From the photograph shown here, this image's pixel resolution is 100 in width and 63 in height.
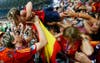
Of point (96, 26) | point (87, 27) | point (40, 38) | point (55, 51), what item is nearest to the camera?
point (40, 38)

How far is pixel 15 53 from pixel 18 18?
15.4 inches

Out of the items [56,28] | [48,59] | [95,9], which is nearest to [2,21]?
[95,9]

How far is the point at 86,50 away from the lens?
2.09 m

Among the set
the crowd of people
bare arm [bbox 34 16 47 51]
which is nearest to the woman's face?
the crowd of people

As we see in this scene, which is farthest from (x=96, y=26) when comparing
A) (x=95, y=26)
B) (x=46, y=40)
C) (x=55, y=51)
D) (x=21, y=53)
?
(x=21, y=53)

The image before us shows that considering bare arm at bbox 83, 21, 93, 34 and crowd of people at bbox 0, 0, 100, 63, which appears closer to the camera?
crowd of people at bbox 0, 0, 100, 63

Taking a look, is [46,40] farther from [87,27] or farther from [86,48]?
[87,27]

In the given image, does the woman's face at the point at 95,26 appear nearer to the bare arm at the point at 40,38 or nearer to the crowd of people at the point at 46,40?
the crowd of people at the point at 46,40

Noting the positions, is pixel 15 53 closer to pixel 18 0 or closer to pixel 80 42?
pixel 80 42

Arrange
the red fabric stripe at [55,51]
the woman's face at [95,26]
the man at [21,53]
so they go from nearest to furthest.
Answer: the man at [21,53]
the red fabric stripe at [55,51]
the woman's face at [95,26]

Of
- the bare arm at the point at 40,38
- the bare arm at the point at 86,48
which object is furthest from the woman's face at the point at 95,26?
A: the bare arm at the point at 40,38

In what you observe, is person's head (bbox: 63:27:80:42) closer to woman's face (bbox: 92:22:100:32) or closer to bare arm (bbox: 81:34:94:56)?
bare arm (bbox: 81:34:94:56)

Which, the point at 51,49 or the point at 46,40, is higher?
the point at 46,40

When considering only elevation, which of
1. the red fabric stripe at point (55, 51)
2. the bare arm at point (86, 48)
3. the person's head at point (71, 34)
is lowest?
the red fabric stripe at point (55, 51)
